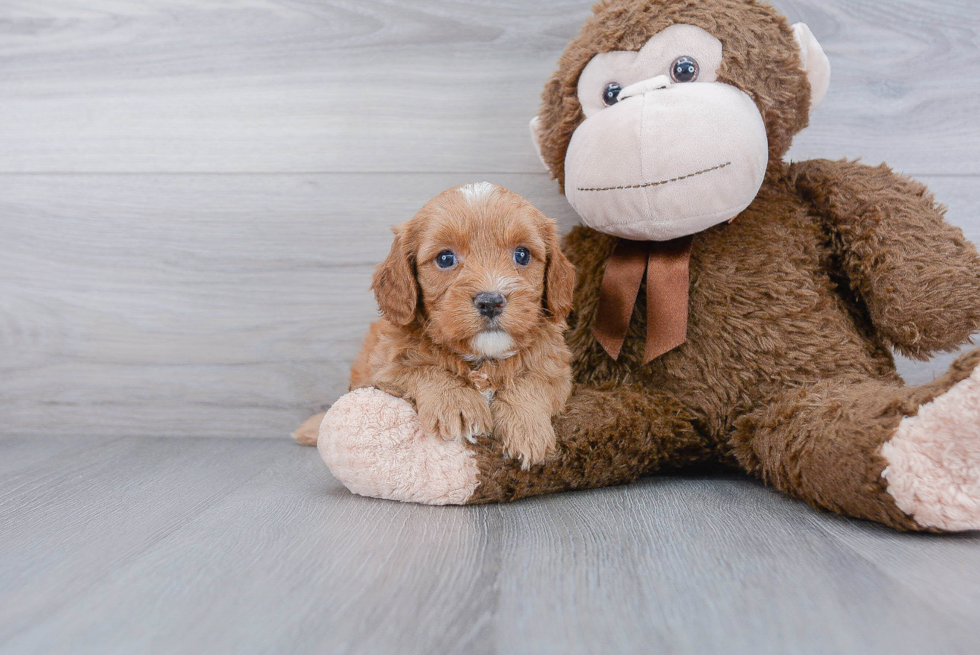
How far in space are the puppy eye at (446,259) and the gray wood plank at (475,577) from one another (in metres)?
0.47

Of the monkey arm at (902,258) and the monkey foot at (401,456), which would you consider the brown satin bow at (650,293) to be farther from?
the monkey foot at (401,456)

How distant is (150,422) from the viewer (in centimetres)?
200

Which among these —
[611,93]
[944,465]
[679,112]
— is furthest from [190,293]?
[944,465]

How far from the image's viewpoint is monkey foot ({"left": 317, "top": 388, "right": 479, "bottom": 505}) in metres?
1.21

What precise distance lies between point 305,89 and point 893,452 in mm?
1721

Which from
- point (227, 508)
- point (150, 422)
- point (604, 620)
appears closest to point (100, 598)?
point (227, 508)

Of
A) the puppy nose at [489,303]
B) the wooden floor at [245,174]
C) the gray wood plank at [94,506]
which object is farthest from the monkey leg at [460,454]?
the gray wood plank at [94,506]

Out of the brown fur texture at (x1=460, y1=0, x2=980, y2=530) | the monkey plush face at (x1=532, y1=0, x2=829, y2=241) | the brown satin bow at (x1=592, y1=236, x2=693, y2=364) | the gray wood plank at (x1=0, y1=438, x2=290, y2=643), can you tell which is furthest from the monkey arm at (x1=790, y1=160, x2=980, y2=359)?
the gray wood plank at (x1=0, y1=438, x2=290, y2=643)

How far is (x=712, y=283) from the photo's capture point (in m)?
1.43

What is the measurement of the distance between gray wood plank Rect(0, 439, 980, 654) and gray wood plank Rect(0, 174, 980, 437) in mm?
637

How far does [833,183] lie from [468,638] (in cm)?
127

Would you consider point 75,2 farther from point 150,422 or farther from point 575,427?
point 575,427

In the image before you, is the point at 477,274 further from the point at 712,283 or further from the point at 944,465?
the point at 944,465

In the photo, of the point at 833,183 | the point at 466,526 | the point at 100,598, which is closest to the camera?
the point at 100,598
